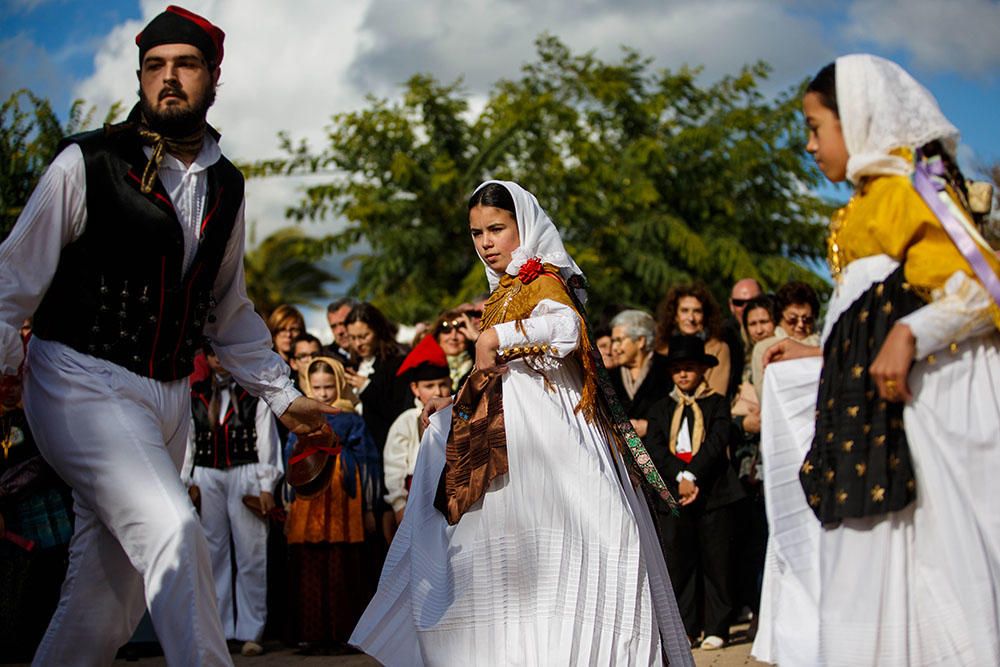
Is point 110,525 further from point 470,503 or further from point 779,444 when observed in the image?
point 779,444

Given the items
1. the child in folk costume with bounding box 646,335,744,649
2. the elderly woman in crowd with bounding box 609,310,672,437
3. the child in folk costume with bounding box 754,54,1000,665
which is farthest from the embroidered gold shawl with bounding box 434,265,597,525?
the elderly woman in crowd with bounding box 609,310,672,437

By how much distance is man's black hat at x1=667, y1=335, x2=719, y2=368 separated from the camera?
26.6ft

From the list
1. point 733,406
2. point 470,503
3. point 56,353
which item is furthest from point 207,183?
point 733,406

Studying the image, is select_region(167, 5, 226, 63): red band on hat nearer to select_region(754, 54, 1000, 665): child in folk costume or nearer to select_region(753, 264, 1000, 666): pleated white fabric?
select_region(754, 54, 1000, 665): child in folk costume

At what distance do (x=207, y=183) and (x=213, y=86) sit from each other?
0.37 m

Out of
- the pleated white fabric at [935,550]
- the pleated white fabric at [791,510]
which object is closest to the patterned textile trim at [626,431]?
the pleated white fabric at [791,510]

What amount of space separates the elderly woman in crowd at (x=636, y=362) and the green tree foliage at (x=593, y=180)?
→ 36.2ft

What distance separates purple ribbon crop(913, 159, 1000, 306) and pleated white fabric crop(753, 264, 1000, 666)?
0.23 metres

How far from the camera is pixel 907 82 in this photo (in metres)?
3.56

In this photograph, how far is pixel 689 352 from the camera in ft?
26.6

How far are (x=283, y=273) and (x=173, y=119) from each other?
114 feet

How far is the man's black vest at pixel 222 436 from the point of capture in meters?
8.53

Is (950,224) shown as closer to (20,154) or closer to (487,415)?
(487,415)

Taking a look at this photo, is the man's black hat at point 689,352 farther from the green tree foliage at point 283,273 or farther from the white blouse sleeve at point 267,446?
the green tree foliage at point 283,273
